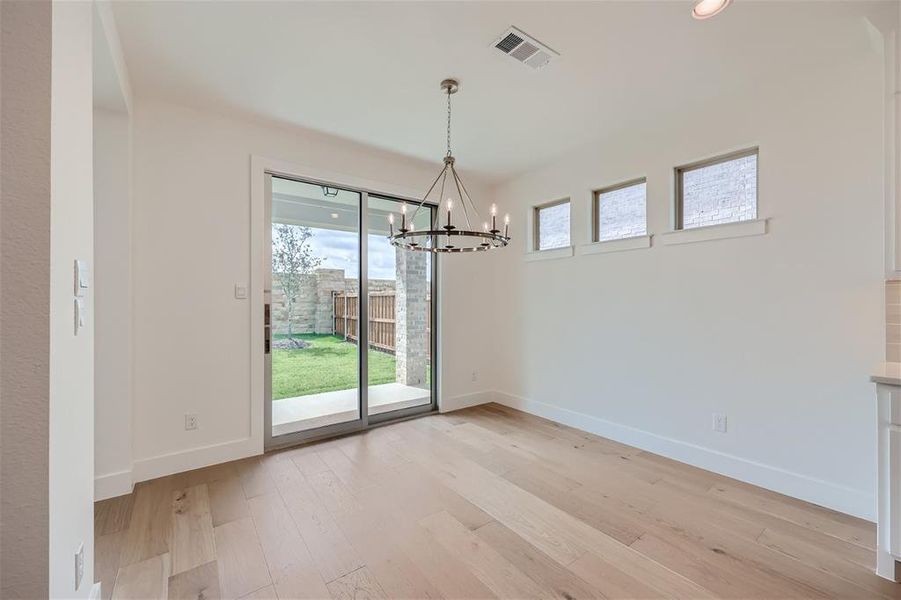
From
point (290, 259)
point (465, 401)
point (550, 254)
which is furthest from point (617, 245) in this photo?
point (290, 259)

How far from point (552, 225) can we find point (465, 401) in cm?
227

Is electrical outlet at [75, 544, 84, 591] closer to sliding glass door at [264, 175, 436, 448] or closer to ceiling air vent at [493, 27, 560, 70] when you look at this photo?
sliding glass door at [264, 175, 436, 448]

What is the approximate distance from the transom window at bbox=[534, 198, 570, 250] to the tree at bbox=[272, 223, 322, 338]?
2.46 metres

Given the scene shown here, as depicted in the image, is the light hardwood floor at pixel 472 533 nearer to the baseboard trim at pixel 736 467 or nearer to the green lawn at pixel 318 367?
the baseboard trim at pixel 736 467

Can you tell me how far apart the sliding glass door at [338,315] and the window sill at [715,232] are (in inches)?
88.0

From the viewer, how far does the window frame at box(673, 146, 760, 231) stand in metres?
2.71

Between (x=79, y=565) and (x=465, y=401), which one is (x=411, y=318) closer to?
(x=465, y=401)

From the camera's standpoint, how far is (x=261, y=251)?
10.5ft

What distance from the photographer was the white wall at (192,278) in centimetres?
276

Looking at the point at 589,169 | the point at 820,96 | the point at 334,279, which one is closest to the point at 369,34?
the point at 334,279

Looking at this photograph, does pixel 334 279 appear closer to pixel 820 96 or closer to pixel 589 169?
pixel 589 169

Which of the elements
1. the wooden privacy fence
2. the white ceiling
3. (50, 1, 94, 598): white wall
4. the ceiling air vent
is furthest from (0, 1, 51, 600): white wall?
the wooden privacy fence

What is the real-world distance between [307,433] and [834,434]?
3.89 m

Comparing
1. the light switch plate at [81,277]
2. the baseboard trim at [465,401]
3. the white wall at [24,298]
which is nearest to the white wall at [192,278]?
the light switch plate at [81,277]
